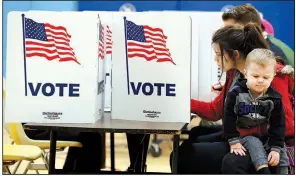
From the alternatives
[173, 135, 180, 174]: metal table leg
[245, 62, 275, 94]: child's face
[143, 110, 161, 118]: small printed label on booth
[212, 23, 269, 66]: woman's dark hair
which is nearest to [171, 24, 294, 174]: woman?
[212, 23, 269, 66]: woman's dark hair

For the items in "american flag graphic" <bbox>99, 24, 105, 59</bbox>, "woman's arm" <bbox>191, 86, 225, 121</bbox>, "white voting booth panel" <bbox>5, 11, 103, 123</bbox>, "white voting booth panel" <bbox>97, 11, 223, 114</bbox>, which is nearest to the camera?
"white voting booth panel" <bbox>5, 11, 103, 123</bbox>

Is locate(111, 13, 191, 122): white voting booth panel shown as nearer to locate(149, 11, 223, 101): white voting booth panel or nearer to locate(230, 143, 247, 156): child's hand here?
locate(230, 143, 247, 156): child's hand

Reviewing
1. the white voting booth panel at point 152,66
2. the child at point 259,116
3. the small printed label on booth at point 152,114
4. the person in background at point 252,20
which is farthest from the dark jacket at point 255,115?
the person in background at point 252,20

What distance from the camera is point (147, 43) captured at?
2.40 m

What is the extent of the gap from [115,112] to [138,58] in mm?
279

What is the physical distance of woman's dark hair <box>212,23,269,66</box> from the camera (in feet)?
8.26

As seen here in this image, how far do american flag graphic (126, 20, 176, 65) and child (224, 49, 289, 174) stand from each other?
1.16ft

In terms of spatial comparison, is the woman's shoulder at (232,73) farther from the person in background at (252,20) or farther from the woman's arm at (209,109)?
the person in background at (252,20)

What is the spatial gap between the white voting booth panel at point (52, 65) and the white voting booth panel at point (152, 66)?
13 cm

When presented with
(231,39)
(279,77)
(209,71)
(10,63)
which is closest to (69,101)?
(10,63)

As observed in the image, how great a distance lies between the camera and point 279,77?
251 centimetres

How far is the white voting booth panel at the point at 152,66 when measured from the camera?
7.77 feet

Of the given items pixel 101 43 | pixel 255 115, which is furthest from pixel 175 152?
pixel 101 43

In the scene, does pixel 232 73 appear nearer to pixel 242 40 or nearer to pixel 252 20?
pixel 242 40
